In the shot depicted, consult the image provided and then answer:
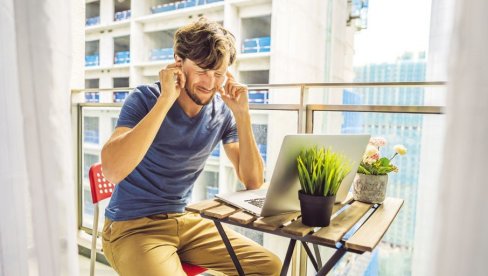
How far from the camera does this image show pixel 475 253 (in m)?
0.54

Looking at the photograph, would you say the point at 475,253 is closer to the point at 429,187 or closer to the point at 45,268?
the point at 429,187

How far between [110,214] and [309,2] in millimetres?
7635

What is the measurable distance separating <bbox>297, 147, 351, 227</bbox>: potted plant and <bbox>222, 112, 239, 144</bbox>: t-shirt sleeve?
0.51 m

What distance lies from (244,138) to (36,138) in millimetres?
644

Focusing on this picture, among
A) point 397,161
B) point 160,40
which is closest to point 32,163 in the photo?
point 397,161

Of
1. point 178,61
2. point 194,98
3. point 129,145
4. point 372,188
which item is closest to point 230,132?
point 194,98

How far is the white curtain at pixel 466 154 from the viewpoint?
52cm

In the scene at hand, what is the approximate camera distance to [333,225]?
842mm

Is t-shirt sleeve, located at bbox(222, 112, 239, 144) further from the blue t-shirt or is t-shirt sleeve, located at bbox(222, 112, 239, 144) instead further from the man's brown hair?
the man's brown hair

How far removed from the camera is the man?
101 cm

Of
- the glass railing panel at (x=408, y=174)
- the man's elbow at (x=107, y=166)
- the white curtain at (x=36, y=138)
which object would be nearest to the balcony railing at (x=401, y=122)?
the glass railing panel at (x=408, y=174)

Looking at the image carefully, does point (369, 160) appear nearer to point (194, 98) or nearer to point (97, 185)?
point (194, 98)

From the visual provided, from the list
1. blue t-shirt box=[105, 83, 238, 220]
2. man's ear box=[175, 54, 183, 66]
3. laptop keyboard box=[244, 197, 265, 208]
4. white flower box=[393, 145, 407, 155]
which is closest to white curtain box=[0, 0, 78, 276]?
blue t-shirt box=[105, 83, 238, 220]

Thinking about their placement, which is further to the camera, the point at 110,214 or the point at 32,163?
the point at 110,214
